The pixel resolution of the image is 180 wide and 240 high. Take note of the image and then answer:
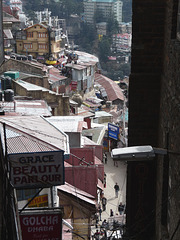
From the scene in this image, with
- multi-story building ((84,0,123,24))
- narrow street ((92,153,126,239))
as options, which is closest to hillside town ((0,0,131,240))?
narrow street ((92,153,126,239))

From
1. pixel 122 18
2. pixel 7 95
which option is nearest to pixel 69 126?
pixel 7 95

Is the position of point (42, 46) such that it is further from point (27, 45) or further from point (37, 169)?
point (37, 169)

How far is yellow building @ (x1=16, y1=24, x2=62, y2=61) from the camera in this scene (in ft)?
217

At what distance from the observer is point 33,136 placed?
1168cm

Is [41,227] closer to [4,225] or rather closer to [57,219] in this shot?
[57,219]

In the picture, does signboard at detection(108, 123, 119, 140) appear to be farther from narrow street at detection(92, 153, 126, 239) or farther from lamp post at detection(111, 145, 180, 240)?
lamp post at detection(111, 145, 180, 240)

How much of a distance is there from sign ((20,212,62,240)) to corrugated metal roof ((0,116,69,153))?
106 inches

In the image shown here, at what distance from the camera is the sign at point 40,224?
306 inches

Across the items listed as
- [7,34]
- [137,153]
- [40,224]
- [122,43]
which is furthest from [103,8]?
[137,153]

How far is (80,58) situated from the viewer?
64062 mm

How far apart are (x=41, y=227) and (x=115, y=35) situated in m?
117

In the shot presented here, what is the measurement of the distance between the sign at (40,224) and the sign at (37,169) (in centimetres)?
149

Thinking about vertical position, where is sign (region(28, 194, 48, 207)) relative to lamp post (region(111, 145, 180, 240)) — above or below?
below

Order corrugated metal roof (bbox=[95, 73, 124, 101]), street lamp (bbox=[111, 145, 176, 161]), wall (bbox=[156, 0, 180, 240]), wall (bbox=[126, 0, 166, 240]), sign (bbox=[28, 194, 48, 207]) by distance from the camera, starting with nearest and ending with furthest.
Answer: street lamp (bbox=[111, 145, 176, 161]) < wall (bbox=[156, 0, 180, 240]) < wall (bbox=[126, 0, 166, 240]) < sign (bbox=[28, 194, 48, 207]) < corrugated metal roof (bbox=[95, 73, 124, 101])
